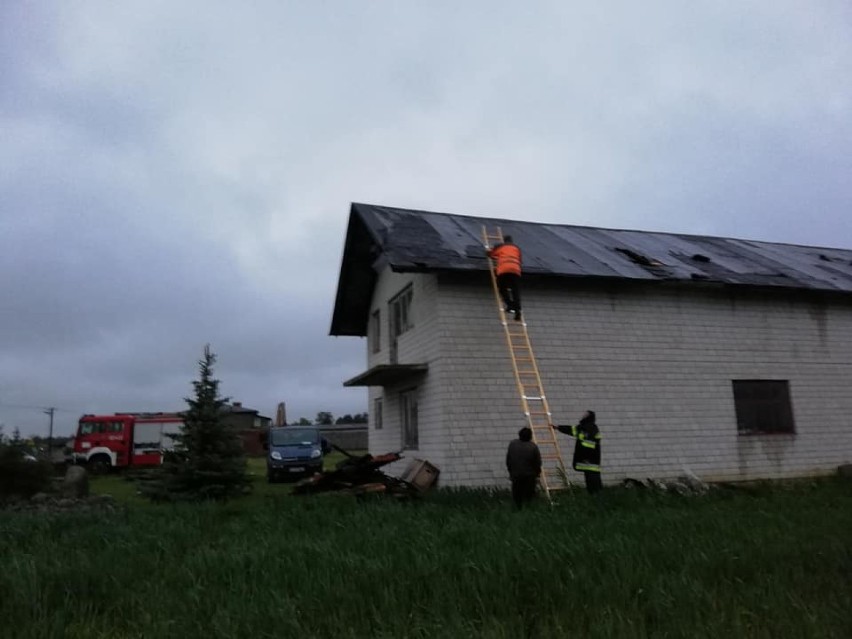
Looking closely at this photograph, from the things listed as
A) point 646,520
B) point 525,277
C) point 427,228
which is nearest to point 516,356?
point 525,277

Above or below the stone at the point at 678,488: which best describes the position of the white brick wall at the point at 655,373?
above

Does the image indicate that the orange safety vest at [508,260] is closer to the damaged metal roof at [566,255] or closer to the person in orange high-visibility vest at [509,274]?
the person in orange high-visibility vest at [509,274]

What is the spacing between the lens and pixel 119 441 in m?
25.9

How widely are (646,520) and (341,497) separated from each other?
17.3 feet

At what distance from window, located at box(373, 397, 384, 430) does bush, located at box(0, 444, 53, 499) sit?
8103 mm

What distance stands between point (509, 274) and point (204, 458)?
25.4 ft

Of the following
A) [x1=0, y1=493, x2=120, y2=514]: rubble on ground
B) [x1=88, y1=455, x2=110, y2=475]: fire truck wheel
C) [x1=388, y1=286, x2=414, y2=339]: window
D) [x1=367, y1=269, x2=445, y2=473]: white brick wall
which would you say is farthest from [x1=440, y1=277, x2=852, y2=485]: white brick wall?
[x1=88, y1=455, x2=110, y2=475]: fire truck wheel

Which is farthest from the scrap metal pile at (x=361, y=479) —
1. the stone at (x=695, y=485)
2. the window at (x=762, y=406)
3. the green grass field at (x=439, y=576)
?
the window at (x=762, y=406)

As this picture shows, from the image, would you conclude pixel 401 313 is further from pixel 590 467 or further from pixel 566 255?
pixel 590 467

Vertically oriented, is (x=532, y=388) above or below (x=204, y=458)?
above

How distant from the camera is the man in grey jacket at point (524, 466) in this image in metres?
10.0

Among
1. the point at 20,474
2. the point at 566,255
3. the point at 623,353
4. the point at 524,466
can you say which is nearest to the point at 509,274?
the point at 566,255

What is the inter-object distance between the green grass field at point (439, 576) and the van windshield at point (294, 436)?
12.4 metres

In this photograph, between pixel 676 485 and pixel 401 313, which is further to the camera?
pixel 401 313
